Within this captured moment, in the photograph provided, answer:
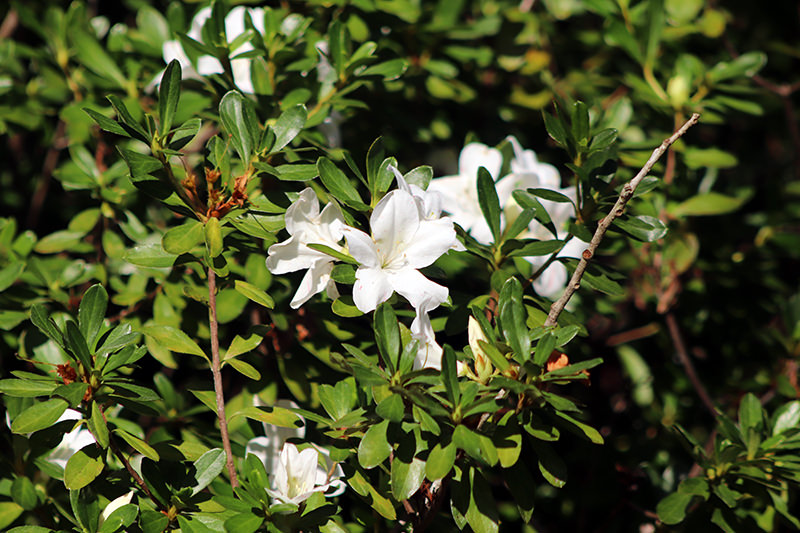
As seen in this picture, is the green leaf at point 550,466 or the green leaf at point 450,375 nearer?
the green leaf at point 450,375

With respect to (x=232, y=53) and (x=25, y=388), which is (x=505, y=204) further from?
(x=25, y=388)

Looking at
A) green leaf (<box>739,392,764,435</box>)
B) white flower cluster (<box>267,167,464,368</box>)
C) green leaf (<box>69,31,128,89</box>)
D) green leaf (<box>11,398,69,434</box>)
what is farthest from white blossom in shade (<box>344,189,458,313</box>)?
green leaf (<box>69,31,128,89</box>)

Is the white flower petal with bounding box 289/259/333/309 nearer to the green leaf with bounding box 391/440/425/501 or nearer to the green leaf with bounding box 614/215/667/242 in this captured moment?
the green leaf with bounding box 391/440/425/501

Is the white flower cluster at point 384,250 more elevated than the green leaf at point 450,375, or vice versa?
the white flower cluster at point 384,250

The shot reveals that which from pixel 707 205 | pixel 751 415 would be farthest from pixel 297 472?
pixel 707 205

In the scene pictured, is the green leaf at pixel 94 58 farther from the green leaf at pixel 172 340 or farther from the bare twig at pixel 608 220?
the bare twig at pixel 608 220

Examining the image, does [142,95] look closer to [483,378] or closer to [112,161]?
[112,161]

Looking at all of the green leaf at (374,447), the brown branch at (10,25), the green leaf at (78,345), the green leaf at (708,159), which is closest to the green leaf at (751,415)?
the green leaf at (708,159)

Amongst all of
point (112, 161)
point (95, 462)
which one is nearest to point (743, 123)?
point (112, 161)
